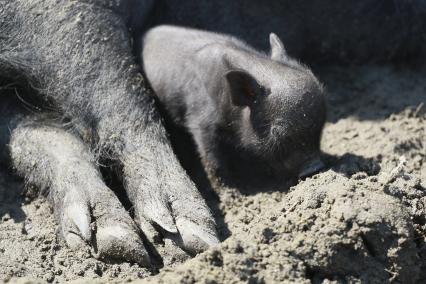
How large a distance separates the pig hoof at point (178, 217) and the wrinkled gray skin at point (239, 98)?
1.13 feet

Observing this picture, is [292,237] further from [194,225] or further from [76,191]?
[76,191]

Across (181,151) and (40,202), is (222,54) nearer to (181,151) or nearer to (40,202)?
(181,151)

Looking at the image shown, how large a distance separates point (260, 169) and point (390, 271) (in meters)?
0.95

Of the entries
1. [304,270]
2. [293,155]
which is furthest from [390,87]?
[304,270]

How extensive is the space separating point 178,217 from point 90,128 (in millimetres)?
644

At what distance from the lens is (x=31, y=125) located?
3.37 m

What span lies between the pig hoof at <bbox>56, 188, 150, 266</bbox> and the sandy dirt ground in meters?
Result: 0.04

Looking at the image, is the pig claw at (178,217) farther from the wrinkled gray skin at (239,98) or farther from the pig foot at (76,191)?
the wrinkled gray skin at (239,98)

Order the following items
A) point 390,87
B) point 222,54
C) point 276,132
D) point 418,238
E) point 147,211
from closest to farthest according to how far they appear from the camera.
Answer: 1. point 418,238
2. point 147,211
3. point 276,132
4. point 222,54
5. point 390,87

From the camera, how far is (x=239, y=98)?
315cm

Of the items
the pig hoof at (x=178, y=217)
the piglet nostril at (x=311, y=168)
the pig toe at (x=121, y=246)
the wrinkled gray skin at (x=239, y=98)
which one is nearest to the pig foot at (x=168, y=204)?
the pig hoof at (x=178, y=217)

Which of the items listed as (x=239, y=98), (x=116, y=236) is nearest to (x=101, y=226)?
(x=116, y=236)

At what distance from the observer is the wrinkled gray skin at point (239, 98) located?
3.12 m

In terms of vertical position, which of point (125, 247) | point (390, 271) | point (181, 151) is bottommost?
point (390, 271)
